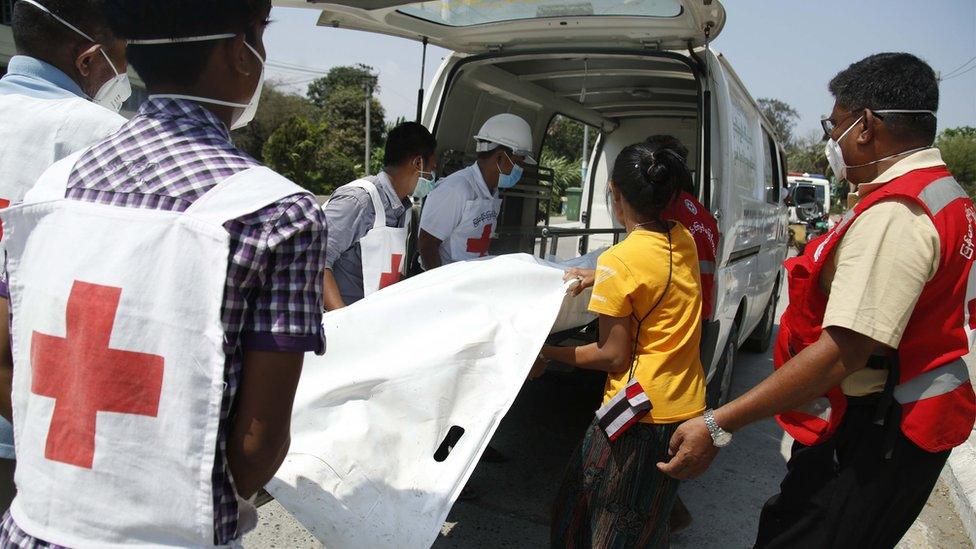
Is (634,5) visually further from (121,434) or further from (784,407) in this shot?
(121,434)

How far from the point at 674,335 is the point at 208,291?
1.60 metres

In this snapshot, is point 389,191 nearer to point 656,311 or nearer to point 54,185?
point 656,311

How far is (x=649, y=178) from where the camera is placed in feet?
7.41

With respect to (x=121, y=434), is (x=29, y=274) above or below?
above

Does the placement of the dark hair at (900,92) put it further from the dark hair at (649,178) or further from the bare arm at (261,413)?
the bare arm at (261,413)

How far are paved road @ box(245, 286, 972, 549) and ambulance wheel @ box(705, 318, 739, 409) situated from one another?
400 mm

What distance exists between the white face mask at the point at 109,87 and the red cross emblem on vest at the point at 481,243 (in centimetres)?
194

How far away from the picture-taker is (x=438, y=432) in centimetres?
207

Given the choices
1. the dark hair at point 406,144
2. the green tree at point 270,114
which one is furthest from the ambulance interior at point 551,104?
the green tree at point 270,114

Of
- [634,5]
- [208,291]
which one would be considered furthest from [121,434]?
[634,5]

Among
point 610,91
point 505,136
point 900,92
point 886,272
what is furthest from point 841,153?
point 610,91

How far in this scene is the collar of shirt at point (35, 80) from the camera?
1878 mm

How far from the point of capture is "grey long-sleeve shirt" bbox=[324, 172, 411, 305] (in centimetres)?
306

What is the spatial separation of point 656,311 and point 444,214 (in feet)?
5.97
